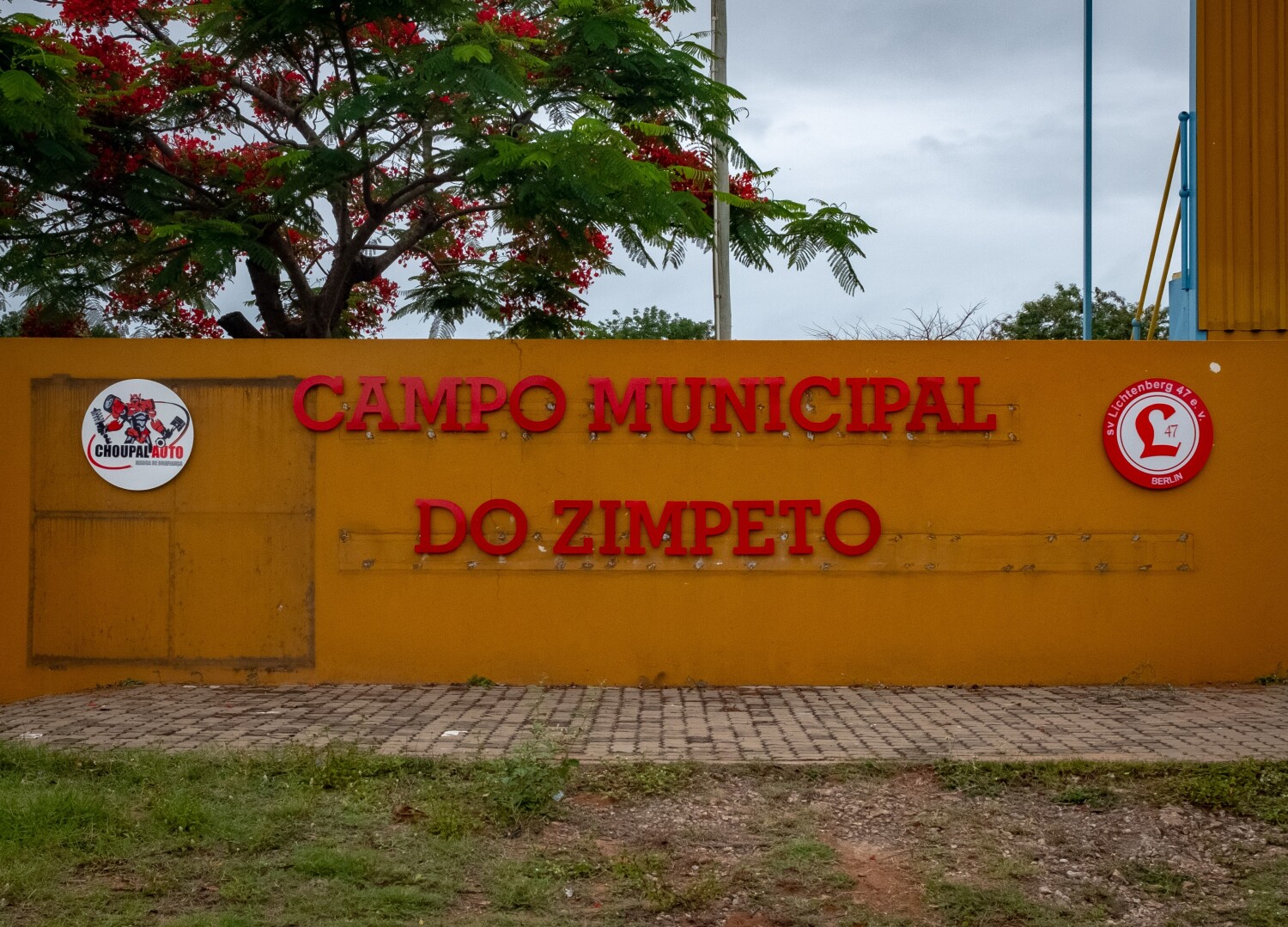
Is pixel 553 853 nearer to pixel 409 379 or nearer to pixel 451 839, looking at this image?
pixel 451 839

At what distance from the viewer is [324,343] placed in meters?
8.68

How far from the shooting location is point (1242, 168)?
9.55m

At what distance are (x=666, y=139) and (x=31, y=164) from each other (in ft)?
18.8

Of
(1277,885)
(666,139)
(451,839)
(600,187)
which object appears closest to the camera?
(1277,885)

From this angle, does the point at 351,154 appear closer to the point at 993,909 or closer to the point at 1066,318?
the point at 993,909

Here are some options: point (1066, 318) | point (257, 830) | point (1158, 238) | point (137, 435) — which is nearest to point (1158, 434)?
point (1158, 238)

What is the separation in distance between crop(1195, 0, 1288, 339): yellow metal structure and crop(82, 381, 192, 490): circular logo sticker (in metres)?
7.47

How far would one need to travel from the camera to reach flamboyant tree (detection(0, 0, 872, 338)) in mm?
10156

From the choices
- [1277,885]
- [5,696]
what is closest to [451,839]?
[1277,885]

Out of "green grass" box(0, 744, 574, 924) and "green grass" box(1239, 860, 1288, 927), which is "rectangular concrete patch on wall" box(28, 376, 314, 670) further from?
"green grass" box(1239, 860, 1288, 927)

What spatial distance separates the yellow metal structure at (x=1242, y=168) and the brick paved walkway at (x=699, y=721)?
9.71 ft

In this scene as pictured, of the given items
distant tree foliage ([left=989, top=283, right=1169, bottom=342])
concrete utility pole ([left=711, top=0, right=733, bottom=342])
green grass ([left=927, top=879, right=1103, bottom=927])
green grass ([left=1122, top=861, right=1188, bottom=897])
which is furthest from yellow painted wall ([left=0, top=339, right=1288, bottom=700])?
distant tree foliage ([left=989, top=283, right=1169, bottom=342])

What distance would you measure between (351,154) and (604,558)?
4421 millimetres

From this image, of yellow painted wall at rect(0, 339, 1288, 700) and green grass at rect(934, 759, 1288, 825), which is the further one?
yellow painted wall at rect(0, 339, 1288, 700)
